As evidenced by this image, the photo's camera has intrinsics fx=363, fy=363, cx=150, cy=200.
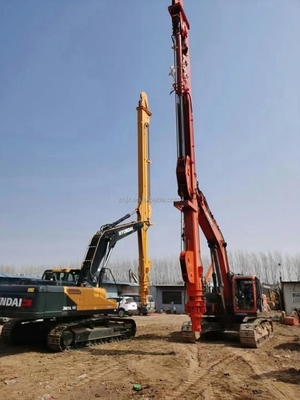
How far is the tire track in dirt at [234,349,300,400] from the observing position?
708 centimetres

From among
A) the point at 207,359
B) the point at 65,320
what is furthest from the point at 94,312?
the point at 207,359

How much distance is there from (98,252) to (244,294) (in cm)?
626

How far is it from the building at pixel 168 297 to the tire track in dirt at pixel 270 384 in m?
31.4

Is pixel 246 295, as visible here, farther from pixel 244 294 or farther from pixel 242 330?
pixel 242 330

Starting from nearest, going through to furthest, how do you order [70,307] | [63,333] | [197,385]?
[197,385]
[63,333]
[70,307]

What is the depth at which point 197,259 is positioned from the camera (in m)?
12.2

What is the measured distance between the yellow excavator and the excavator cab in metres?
4.47

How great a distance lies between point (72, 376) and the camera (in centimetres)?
865

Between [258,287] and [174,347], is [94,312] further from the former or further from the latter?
[258,287]

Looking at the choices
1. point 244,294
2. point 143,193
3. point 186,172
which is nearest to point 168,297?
point 143,193

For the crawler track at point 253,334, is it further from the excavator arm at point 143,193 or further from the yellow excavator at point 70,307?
the excavator arm at point 143,193

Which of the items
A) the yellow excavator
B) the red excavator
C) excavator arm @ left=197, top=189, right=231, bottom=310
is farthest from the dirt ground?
excavator arm @ left=197, top=189, right=231, bottom=310

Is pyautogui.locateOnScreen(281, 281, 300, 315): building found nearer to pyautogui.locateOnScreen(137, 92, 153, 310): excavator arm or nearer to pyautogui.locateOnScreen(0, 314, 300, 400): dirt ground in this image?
pyautogui.locateOnScreen(137, 92, 153, 310): excavator arm

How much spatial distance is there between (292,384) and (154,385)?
299 centimetres
